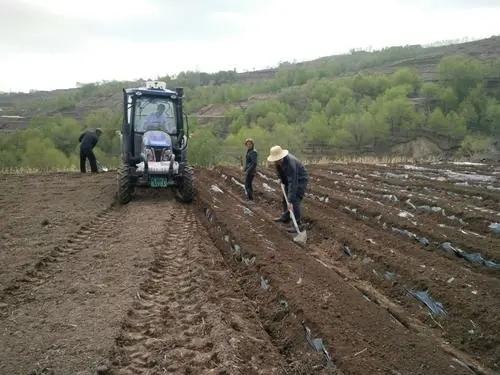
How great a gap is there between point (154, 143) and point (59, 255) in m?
4.58

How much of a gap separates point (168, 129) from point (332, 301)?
7.20 meters

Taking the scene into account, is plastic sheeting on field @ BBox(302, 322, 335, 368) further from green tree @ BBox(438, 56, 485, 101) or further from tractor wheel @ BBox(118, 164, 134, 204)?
green tree @ BBox(438, 56, 485, 101)

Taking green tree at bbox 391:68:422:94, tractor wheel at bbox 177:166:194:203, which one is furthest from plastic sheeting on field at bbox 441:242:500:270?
green tree at bbox 391:68:422:94

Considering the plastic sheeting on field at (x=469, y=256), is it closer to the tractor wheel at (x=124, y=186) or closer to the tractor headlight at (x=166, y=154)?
Answer: the tractor headlight at (x=166, y=154)

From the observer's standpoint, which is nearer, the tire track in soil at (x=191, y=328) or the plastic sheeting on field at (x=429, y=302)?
the tire track in soil at (x=191, y=328)

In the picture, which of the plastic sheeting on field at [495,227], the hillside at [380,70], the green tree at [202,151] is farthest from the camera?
the hillside at [380,70]

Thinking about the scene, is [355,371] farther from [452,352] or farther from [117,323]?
[117,323]

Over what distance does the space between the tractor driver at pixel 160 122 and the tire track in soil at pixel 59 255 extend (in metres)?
2.53

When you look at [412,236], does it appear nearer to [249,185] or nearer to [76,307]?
[249,185]

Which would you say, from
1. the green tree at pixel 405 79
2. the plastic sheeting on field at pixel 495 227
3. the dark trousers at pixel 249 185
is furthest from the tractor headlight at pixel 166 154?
the green tree at pixel 405 79

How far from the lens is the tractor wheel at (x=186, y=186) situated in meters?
10.2

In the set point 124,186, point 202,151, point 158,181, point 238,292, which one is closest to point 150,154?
point 158,181

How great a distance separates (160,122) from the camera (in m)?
11.0

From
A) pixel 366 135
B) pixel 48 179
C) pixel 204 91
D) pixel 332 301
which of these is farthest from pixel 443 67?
pixel 332 301
